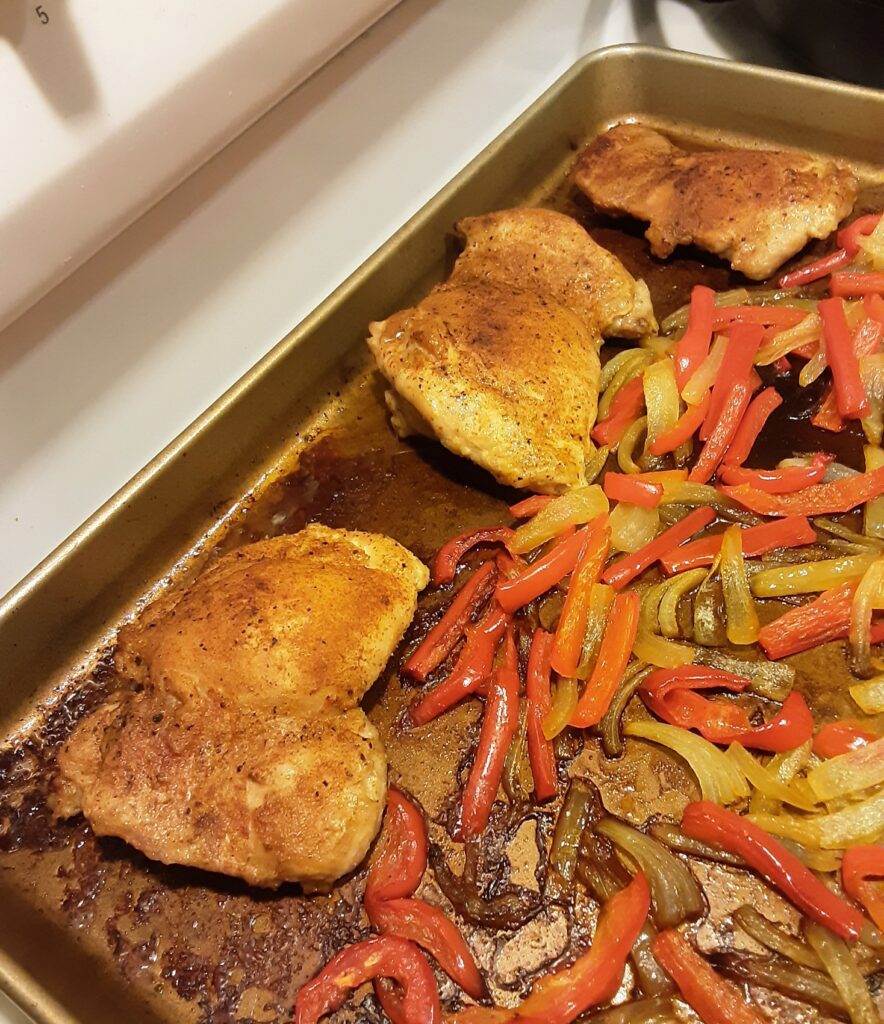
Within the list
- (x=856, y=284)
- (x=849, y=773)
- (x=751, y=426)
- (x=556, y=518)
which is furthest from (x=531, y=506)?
(x=856, y=284)

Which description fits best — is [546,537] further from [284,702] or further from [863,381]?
[863,381]

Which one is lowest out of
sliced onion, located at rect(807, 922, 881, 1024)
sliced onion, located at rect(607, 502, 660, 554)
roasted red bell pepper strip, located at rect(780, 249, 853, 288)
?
sliced onion, located at rect(807, 922, 881, 1024)

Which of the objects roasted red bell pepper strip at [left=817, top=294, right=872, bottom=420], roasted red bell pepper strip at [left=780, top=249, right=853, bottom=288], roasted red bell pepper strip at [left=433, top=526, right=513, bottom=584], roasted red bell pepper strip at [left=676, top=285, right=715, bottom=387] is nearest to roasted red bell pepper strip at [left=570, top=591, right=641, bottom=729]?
roasted red bell pepper strip at [left=433, top=526, right=513, bottom=584]

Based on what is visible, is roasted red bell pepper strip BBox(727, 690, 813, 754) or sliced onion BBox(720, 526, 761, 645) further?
sliced onion BBox(720, 526, 761, 645)

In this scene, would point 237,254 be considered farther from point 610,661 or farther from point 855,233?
point 855,233

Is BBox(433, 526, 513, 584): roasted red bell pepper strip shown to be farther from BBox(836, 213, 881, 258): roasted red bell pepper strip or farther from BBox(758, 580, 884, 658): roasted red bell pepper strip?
BBox(836, 213, 881, 258): roasted red bell pepper strip

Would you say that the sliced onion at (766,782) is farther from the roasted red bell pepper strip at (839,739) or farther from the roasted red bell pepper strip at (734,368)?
the roasted red bell pepper strip at (734,368)
